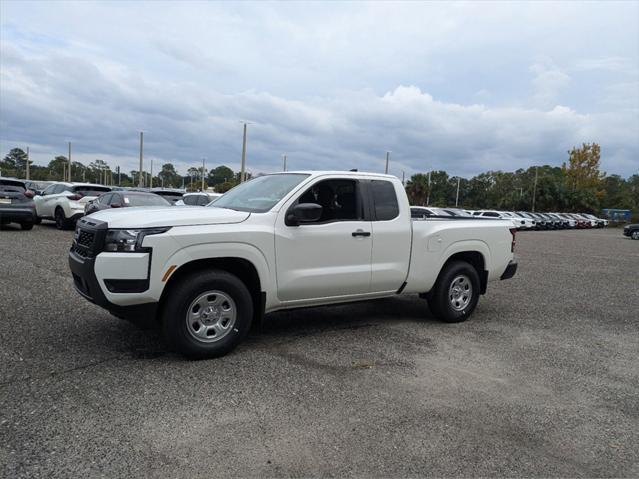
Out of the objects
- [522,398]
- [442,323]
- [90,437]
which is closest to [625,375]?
[522,398]

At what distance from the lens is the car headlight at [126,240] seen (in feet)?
14.7

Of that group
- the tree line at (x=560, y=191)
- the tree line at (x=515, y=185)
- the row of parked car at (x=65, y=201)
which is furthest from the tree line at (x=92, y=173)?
the row of parked car at (x=65, y=201)

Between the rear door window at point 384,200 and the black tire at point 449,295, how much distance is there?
1209mm

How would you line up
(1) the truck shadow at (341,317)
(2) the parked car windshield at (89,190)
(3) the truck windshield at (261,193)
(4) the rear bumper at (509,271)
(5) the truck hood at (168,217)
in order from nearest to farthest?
(5) the truck hood at (168,217) < (3) the truck windshield at (261,193) < (1) the truck shadow at (341,317) < (4) the rear bumper at (509,271) < (2) the parked car windshield at (89,190)

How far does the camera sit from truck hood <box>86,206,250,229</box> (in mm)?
4570

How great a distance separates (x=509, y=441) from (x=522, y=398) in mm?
866

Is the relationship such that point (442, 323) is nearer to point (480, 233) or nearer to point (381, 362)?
point (480, 233)

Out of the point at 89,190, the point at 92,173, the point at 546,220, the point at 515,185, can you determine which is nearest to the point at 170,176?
the point at 92,173

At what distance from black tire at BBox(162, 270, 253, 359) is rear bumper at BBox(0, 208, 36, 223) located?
12.6m

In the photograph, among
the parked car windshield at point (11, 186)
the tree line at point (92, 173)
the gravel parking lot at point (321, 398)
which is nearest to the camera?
the gravel parking lot at point (321, 398)

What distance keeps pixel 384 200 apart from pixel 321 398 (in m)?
2.74

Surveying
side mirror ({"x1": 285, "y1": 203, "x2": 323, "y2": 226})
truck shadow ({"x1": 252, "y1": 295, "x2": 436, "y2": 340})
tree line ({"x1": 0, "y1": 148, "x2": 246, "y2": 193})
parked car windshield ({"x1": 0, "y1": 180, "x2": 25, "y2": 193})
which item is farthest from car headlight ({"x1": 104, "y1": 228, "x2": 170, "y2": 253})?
tree line ({"x1": 0, "y1": 148, "x2": 246, "y2": 193})

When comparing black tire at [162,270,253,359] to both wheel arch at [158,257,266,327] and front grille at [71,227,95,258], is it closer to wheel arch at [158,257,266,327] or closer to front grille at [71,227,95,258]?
wheel arch at [158,257,266,327]

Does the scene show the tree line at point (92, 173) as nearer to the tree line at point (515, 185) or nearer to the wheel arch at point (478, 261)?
the tree line at point (515, 185)
